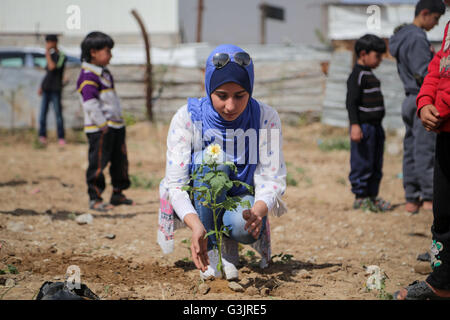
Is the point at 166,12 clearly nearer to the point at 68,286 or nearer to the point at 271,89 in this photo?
the point at 271,89

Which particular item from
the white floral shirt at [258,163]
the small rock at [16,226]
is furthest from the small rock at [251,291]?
the small rock at [16,226]

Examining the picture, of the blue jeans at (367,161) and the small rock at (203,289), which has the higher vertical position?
the blue jeans at (367,161)

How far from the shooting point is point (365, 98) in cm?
487

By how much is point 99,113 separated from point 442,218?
335cm

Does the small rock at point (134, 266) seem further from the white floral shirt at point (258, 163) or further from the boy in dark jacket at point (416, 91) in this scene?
the boy in dark jacket at point (416, 91)

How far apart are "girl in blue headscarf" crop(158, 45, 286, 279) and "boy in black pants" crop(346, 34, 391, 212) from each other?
2245 millimetres

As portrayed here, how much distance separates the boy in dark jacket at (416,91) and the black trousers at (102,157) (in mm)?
2773

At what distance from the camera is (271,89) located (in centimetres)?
1138

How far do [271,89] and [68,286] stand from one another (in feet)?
31.2

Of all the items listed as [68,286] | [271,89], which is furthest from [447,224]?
[271,89]

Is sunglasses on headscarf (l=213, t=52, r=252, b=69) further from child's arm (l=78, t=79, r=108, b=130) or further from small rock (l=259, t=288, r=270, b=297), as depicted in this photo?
child's arm (l=78, t=79, r=108, b=130)

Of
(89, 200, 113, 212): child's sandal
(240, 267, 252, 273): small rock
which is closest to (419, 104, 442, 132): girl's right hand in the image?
(240, 267, 252, 273): small rock

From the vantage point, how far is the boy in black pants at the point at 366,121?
4855 millimetres
